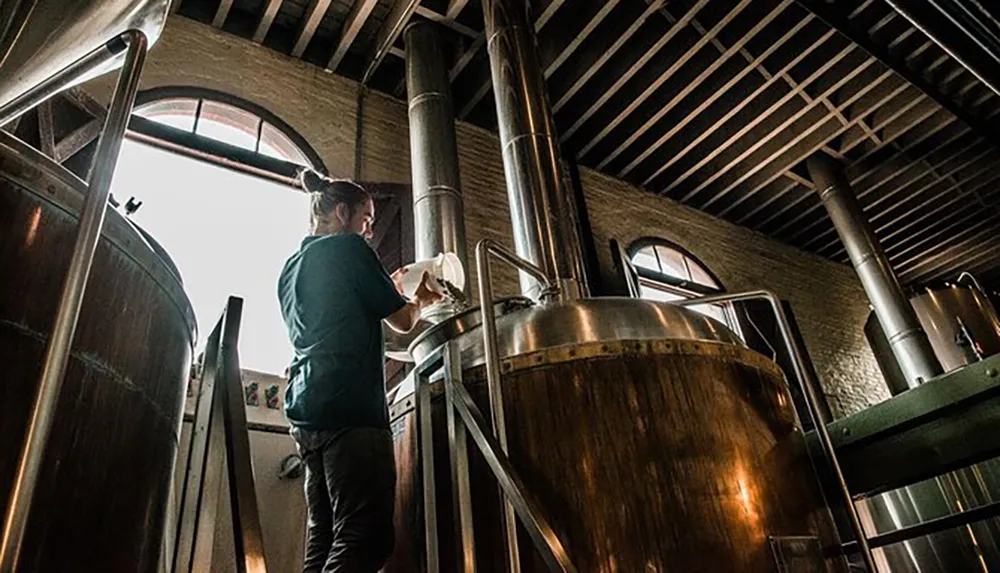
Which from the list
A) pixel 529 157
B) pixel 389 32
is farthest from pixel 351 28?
pixel 529 157

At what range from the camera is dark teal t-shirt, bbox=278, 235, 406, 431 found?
1.87 metres

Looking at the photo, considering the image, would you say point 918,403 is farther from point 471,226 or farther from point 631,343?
point 471,226

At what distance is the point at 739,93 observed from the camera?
6.91 metres

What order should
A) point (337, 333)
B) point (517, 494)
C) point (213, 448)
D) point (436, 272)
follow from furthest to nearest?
1. point (436, 272)
2. point (337, 333)
3. point (517, 494)
4. point (213, 448)

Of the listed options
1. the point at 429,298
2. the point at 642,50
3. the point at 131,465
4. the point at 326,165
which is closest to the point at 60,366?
the point at 131,465

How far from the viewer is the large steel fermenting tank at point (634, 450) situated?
2064mm

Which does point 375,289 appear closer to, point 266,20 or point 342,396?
point 342,396

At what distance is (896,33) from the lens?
21.1ft

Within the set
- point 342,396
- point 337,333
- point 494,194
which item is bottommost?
point 342,396

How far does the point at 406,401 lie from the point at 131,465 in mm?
1260

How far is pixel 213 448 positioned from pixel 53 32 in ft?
2.96

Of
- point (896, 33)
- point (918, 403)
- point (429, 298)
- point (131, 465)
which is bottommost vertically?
point (131, 465)

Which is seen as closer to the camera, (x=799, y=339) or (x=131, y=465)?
(x=131, y=465)

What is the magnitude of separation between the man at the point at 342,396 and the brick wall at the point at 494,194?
302cm
